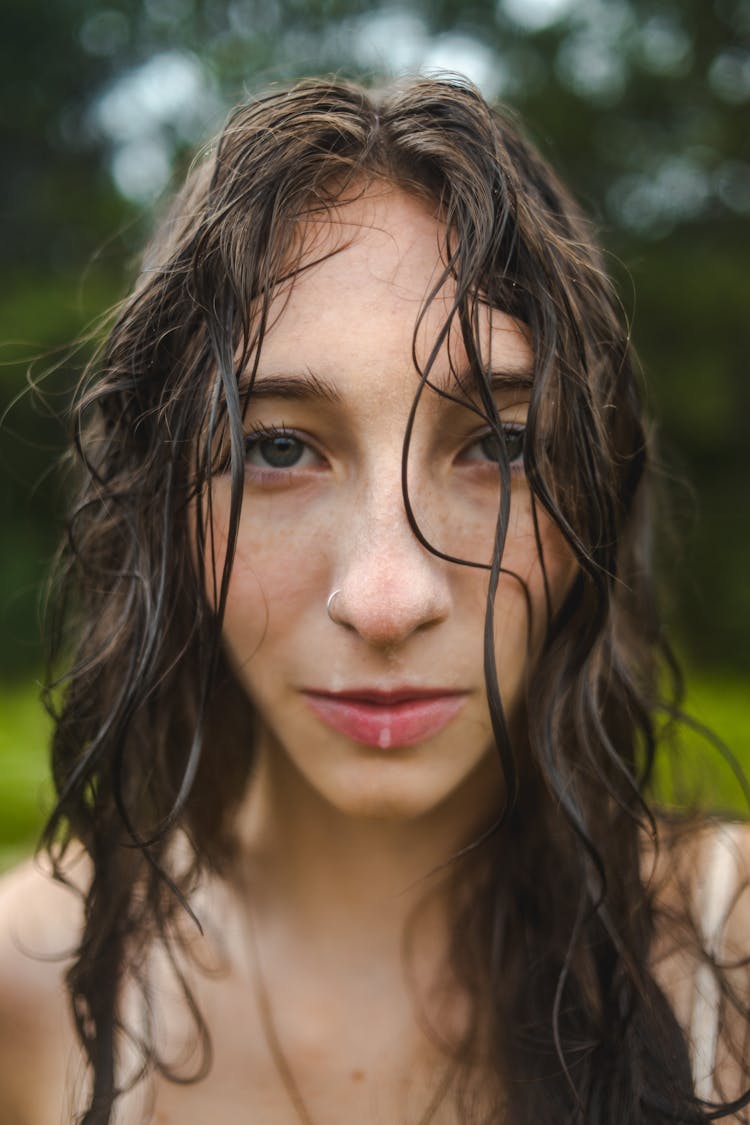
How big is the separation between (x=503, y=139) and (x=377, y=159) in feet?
0.67

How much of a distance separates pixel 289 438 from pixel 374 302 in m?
0.20

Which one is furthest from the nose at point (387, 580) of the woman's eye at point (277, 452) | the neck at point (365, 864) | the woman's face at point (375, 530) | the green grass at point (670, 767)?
the green grass at point (670, 767)

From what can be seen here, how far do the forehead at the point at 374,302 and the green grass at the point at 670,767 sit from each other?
864 millimetres

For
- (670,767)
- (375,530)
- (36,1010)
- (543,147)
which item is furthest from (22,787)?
(543,147)

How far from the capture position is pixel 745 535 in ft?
38.7

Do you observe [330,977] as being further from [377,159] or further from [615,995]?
[377,159]

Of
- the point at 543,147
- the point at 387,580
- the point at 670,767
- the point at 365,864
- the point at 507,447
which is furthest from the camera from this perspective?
the point at 543,147

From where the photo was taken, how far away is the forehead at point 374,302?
1316 millimetres

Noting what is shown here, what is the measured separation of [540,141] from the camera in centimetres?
1068

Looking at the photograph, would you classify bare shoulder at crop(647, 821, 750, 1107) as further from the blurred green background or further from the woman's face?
the blurred green background

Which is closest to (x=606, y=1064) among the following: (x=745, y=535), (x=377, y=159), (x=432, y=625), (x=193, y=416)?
(x=432, y=625)

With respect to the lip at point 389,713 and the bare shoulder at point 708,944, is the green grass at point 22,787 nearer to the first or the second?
the lip at point 389,713

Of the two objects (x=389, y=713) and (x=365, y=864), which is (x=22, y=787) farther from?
(x=389, y=713)

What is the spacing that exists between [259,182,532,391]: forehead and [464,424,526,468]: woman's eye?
8 centimetres
